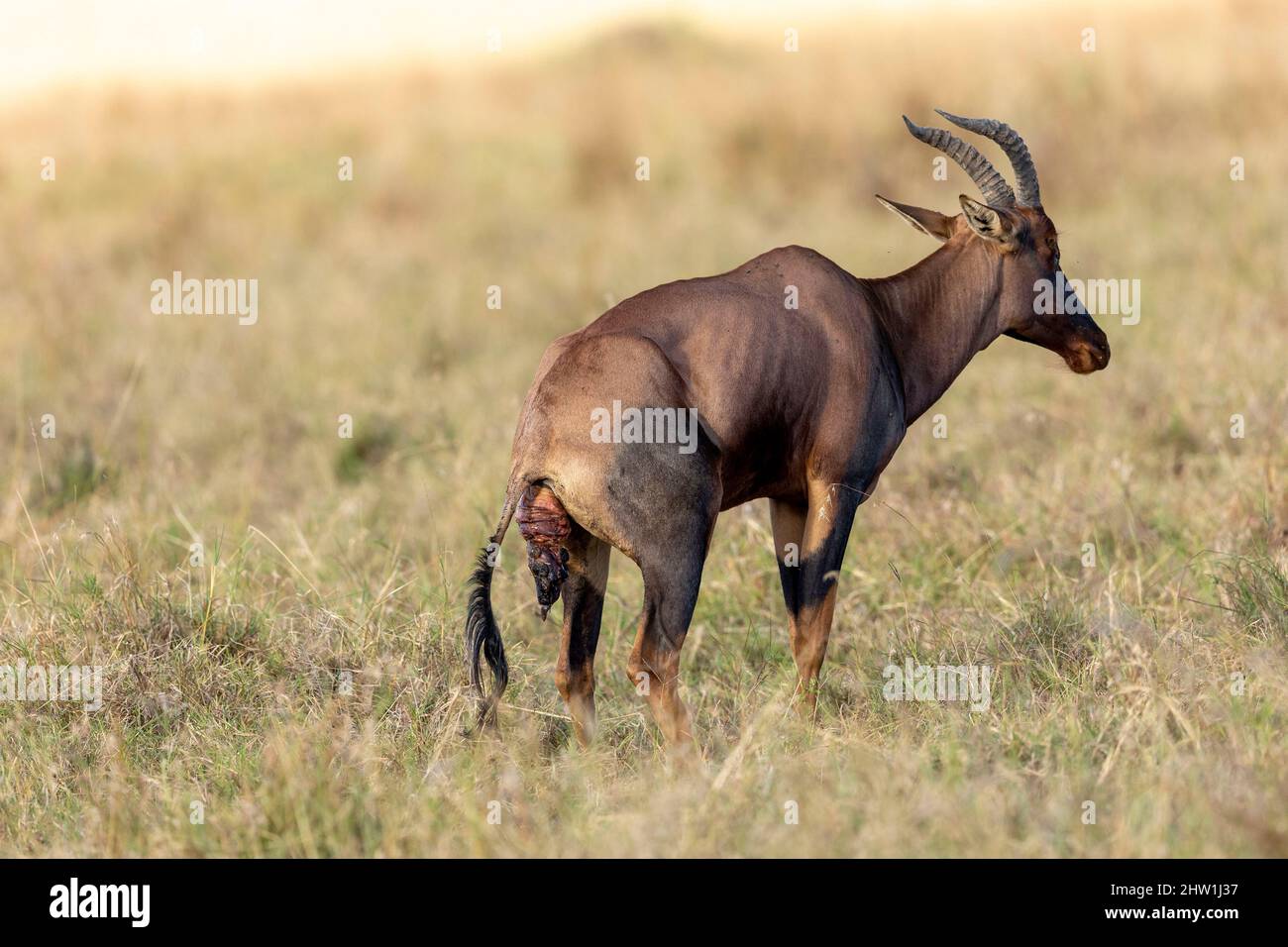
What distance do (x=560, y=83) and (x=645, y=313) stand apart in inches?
550

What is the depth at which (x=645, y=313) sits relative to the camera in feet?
16.2

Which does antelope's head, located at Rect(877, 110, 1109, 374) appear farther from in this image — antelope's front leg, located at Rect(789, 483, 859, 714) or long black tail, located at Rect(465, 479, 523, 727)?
long black tail, located at Rect(465, 479, 523, 727)

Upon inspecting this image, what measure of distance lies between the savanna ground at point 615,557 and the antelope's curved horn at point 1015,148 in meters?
1.33

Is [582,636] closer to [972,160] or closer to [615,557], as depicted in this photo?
[972,160]

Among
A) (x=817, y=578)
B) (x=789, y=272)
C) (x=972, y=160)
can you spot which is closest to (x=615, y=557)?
(x=817, y=578)

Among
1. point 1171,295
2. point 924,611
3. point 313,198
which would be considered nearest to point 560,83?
point 313,198

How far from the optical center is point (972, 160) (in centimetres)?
539

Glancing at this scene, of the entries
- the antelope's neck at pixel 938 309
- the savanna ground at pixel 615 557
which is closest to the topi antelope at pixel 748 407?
the antelope's neck at pixel 938 309

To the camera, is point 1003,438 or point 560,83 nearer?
point 1003,438

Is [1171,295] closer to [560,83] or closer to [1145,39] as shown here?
[1145,39]

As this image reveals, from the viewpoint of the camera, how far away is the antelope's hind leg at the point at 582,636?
499 cm

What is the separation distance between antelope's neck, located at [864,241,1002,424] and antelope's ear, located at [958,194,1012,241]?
121mm

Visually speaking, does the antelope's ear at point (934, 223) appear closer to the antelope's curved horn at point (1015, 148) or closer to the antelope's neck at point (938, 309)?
the antelope's neck at point (938, 309)

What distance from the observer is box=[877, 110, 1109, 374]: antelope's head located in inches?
215
